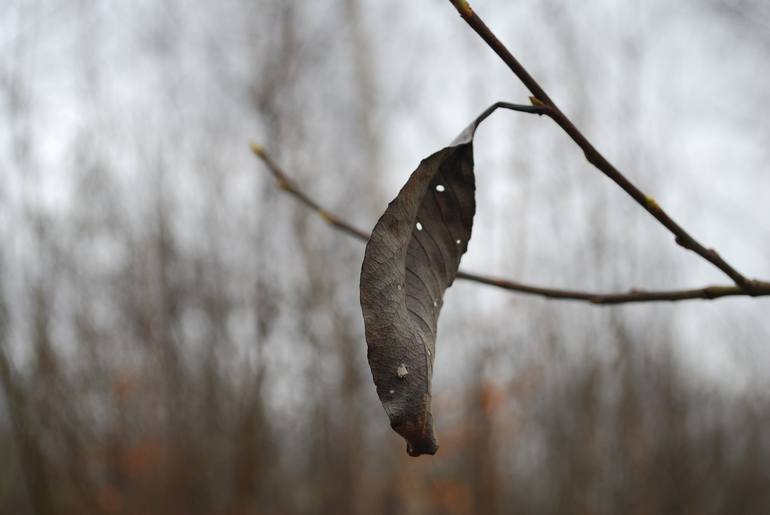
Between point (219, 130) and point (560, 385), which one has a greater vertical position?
point (219, 130)

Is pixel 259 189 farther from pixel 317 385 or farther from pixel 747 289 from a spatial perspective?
pixel 747 289

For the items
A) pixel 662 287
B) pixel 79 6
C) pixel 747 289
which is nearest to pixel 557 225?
pixel 662 287

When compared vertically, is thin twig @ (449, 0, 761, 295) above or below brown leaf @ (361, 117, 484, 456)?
above

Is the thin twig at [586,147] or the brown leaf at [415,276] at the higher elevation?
the thin twig at [586,147]
